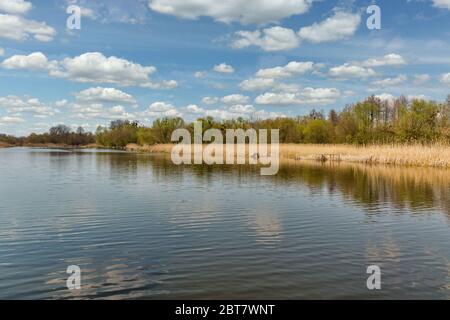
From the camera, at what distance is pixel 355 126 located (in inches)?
2152

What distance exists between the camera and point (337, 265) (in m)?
8.04

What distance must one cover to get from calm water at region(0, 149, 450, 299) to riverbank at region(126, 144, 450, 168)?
15.0m

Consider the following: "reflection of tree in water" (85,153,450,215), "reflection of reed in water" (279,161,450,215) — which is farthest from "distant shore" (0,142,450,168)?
"reflection of tree in water" (85,153,450,215)

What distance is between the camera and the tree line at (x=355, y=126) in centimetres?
4209

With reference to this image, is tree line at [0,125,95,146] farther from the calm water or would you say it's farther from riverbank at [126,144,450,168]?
the calm water

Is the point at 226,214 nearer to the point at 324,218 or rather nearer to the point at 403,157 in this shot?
the point at 324,218

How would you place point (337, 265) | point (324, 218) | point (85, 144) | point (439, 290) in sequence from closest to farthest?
point (439, 290) < point (337, 265) < point (324, 218) < point (85, 144)

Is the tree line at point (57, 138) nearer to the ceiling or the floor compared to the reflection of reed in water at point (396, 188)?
nearer to the ceiling

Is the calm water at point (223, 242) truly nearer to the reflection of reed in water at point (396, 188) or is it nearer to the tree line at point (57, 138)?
the reflection of reed in water at point (396, 188)

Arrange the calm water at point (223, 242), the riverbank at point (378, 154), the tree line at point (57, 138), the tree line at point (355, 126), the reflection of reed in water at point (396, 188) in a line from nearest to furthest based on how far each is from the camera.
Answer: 1. the calm water at point (223, 242)
2. the reflection of reed in water at point (396, 188)
3. the riverbank at point (378, 154)
4. the tree line at point (355, 126)
5. the tree line at point (57, 138)

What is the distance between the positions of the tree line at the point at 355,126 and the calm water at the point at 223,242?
2518cm

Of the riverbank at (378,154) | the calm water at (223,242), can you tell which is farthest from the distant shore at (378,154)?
the calm water at (223,242)
